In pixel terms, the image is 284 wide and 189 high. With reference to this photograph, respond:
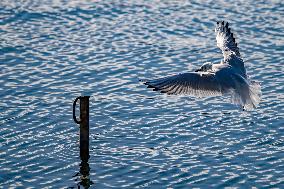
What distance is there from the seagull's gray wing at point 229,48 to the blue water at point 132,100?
7.27ft

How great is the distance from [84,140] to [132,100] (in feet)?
14.0

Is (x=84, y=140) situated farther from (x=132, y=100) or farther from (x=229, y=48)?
(x=229, y=48)

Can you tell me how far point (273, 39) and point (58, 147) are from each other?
39.6ft

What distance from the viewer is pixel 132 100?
73.6 feet

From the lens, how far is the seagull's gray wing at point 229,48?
18.1 m

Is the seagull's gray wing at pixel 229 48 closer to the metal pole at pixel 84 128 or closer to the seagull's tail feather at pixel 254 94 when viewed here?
the seagull's tail feather at pixel 254 94

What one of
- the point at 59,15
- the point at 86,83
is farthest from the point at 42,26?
the point at 86,83

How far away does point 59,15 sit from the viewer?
31.8 meters

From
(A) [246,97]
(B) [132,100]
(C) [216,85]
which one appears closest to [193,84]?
(C) [216,85]

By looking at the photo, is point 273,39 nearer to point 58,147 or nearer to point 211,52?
point 211,52

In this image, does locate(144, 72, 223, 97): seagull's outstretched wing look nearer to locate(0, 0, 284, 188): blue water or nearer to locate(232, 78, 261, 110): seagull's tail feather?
locate(232, 78, 261, 110): seagull's tail feather

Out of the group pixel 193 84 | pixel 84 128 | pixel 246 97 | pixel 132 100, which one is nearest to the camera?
pixel 193 84

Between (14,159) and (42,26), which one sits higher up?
(42,26)

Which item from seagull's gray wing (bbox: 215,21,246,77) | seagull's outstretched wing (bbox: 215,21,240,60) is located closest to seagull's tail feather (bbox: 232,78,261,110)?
seagull's gray wing (bbox: 215,21,246,77)
